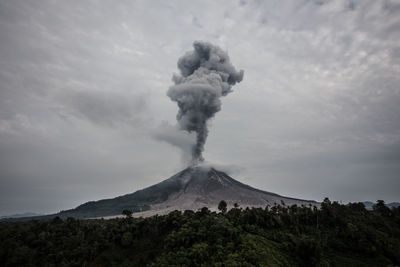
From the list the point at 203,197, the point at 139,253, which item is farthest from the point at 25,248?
the point at 203,197

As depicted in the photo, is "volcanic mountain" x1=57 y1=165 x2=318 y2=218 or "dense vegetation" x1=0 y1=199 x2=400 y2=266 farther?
"volcanic mountain" x1=57 y1=165 x2=318 y2=218

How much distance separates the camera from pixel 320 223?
114 feet

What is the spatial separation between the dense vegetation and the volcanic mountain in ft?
193

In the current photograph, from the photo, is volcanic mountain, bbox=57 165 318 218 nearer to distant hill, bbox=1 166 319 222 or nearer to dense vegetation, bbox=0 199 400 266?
distant hill, bbox=1 166 319 222

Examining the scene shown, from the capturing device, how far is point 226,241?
25391 mm

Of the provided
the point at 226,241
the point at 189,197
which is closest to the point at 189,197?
the point at 189,197

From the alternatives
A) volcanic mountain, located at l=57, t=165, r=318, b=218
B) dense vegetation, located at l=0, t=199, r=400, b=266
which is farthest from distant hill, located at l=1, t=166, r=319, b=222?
dense vegetation, located at l=0, t=199, r=400, b=266

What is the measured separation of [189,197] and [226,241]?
8838 cm

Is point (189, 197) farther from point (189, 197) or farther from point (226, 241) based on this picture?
point (226, 241)

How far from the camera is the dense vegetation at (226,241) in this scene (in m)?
23.7

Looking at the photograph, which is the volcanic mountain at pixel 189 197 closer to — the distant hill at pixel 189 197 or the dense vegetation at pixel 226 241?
the distant hill at pixel 189 197

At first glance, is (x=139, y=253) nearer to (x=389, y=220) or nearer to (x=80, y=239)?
(x=80, y=239)

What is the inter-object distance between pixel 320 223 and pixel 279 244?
11.5m

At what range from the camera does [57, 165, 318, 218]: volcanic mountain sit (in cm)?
10412
